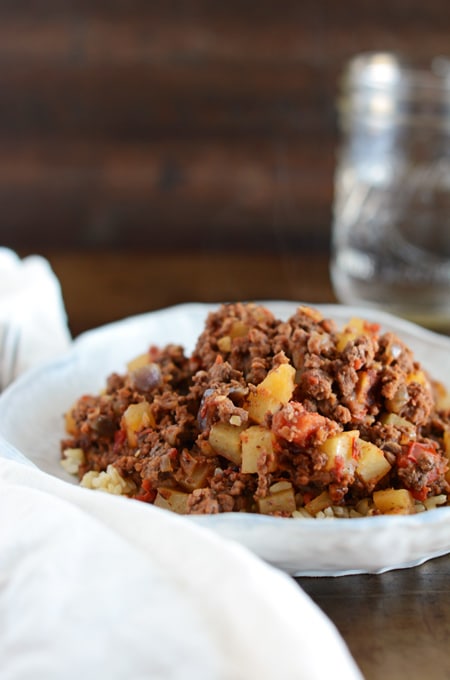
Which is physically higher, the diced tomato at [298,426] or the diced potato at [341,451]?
the diced tomato at [298,426]

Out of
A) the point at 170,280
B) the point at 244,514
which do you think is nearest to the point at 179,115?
the point at 170,280

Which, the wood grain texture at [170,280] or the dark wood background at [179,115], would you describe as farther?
the dark wood background at [179,115]

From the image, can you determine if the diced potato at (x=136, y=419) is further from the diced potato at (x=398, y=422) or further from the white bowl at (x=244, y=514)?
the diced potato at (x=398, y=422)

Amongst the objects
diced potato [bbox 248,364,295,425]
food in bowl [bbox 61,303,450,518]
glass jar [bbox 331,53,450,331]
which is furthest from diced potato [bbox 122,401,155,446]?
glass jar [bbox 331,53,450,331]

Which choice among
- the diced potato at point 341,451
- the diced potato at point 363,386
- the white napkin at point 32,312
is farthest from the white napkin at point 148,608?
the white napkin at point 32,312

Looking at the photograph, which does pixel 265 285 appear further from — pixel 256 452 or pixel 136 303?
pixel 256 452

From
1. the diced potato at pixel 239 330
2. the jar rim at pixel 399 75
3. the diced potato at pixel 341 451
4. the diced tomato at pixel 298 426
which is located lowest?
the diced potato at pixel 341 451

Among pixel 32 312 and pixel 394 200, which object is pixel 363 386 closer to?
pixel 32 312
